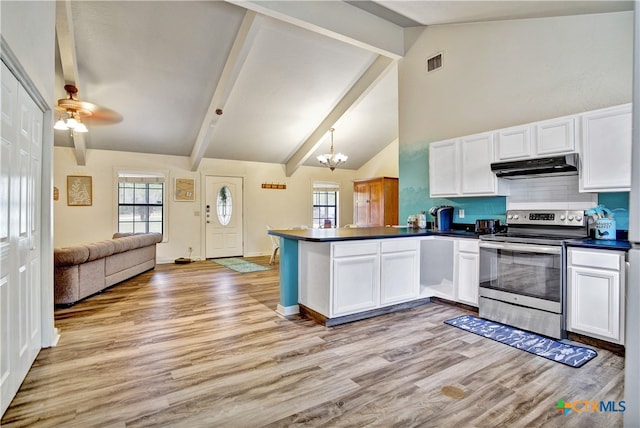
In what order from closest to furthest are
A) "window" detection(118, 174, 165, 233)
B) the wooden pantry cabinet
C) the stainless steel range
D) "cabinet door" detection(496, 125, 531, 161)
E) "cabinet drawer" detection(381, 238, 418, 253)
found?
1. the stainless steel range
2. "cabinet door" detection(496, 125, 531, 161)
3. "cabinet drawer" detection(381, 238, 418, 253)
4. "window" detection(118, 174, 165, 233)
5. the wooden pantry cabinet

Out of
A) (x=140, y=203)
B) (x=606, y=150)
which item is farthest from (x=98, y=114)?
(x=606, y=150)

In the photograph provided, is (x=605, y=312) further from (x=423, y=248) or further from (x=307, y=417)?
(x=307, y=417)

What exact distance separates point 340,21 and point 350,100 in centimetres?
188

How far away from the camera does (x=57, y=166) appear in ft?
21.1

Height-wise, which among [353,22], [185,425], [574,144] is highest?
[353,22]

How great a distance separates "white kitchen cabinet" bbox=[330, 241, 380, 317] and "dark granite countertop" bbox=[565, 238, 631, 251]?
67.5 inches

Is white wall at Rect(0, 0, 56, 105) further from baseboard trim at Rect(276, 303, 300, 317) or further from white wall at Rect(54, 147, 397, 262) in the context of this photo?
white wall at Rect(54, 147, 397, 262)

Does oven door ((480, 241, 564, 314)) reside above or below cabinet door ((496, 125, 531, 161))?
below

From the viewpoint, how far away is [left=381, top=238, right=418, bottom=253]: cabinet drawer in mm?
3486

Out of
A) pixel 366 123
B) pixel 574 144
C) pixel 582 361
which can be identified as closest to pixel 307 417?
pixel 582 361

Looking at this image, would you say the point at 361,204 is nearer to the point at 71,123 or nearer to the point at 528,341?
the point at 528,341

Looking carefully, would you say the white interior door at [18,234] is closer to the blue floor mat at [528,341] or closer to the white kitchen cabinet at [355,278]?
the white kitchen cabinet at [355,278]

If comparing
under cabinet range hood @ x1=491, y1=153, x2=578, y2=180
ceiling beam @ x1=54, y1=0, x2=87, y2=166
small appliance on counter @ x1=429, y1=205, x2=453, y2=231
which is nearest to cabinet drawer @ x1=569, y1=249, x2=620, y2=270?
under cabinet range hood @ x1=491, y1=153, x2=578, y2=180

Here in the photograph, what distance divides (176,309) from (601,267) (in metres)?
4.15
